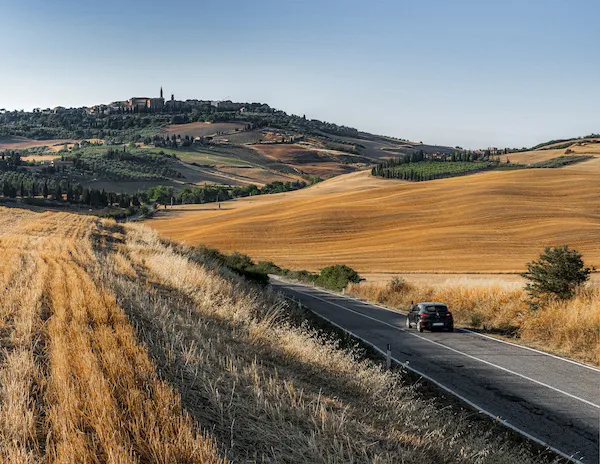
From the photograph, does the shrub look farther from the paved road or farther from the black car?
the paved road

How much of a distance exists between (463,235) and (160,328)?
75.3 m


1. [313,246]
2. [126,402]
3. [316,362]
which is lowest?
[313,246]

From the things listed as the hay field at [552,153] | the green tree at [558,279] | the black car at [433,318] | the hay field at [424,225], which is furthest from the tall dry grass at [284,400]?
the hay field at [552,153]

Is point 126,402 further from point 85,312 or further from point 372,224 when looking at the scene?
point 372,224

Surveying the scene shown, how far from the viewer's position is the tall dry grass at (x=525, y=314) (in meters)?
17.8

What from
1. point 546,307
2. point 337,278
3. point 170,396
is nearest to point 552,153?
point 337,278

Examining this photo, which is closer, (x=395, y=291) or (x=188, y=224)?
(x=395, y=291)

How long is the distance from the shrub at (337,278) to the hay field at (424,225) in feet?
30.3

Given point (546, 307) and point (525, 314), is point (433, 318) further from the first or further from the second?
point (546, 307)

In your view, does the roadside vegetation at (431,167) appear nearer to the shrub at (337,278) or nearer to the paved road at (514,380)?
the shrub at (337,278)

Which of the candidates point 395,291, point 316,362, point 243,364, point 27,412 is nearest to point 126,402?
point 27,412

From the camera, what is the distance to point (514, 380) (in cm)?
1453

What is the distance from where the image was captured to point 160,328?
742 cm

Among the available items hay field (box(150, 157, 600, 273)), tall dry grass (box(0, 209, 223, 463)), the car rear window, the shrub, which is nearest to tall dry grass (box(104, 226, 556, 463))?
tall dry grass (box(0, 209, 223, 463))
